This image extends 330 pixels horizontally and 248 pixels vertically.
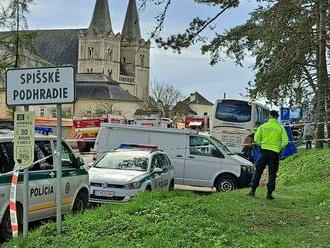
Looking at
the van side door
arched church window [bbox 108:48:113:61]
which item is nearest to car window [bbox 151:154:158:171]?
the van side door

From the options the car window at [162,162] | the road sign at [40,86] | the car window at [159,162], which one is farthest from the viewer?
the car window at [162,162]

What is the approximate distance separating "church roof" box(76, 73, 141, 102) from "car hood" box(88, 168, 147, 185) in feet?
353

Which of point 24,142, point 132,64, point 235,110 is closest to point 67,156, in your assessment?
point 24,142

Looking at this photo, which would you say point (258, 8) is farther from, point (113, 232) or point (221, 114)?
point (113, 232)

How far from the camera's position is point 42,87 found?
907 centimetres

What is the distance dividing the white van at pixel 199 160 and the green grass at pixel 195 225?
9.13m

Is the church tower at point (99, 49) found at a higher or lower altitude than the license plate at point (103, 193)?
higher

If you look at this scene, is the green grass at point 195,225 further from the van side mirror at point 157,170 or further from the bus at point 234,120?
the bus at point 234,120

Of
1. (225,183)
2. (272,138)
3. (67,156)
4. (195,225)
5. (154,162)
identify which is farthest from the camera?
(225,183)

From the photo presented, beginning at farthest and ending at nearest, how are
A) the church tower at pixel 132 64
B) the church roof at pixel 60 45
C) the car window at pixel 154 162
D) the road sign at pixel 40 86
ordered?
the church tower at pixel 132 64 < the church roof at pixel 60 45 < the car window at pixel 154 162 < the road sign at pixel 40 86

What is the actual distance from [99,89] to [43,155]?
4627 inches

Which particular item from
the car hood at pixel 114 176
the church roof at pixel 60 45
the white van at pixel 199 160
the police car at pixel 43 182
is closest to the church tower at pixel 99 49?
the church roof at pixel 60 45

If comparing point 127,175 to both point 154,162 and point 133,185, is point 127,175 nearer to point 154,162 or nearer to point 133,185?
point 133,185

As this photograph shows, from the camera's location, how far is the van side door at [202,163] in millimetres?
22156
